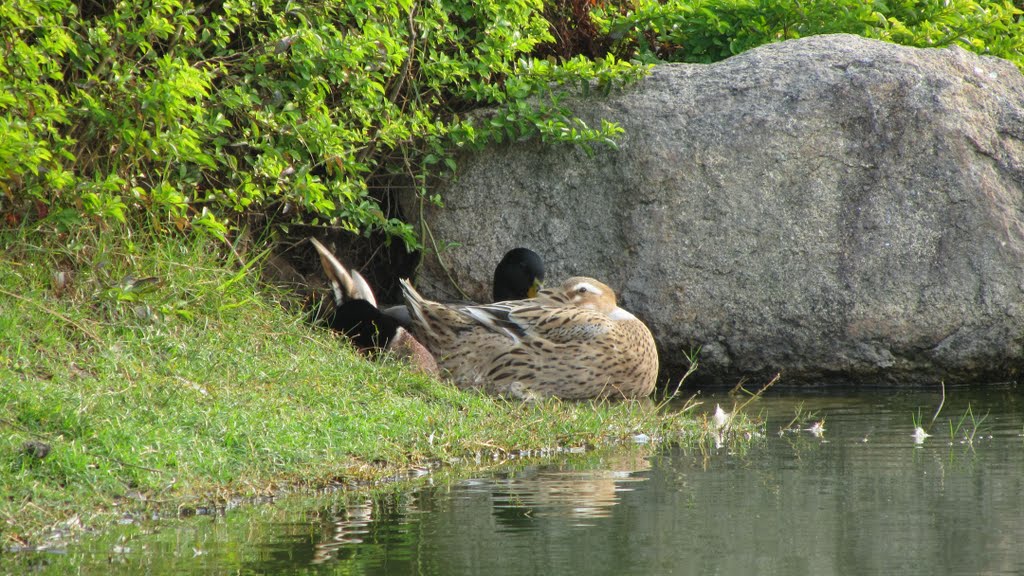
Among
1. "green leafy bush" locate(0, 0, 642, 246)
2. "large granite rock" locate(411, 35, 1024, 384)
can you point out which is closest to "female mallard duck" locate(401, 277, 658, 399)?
"large granite rock" locate(411, 35, 1024, 384)

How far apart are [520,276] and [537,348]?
3.36ft

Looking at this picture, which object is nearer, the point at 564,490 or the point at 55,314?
the point at 564,490

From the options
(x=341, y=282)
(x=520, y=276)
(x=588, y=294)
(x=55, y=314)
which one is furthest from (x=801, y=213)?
(x=55, y=314)

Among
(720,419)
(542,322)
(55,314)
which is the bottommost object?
(720,419)

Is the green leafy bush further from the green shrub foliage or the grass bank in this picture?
the grass bank

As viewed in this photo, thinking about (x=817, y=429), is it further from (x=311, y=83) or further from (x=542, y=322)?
(x=311, y=83)

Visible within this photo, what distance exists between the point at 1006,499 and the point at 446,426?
2765mm

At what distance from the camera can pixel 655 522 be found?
16.4 feet

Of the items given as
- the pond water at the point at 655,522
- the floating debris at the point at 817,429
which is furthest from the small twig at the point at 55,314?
the floating debris at the point at 817,429

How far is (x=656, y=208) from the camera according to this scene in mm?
9969

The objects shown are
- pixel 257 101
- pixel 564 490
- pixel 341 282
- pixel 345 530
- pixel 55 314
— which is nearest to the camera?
pixel 345 530

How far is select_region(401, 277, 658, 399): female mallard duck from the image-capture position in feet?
28.9

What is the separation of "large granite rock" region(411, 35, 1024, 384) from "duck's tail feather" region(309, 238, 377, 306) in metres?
0.90

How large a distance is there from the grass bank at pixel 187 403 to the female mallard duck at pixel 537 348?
0.34m
